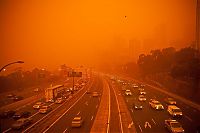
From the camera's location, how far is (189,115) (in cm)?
3444

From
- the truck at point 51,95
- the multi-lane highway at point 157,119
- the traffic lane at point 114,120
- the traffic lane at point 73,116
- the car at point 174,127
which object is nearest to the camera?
the car at point 174,127

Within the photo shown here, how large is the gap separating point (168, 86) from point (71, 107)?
32.3 meters

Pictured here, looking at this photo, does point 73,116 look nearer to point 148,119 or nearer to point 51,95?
point 148,119

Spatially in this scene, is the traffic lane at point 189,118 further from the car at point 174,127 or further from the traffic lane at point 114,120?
the traffic lane at point 114,120

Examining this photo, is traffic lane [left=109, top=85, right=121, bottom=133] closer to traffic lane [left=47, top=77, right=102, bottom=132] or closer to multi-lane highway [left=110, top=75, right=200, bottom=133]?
multi-lane highway [left=110, top=75, right=200, bottom=133]

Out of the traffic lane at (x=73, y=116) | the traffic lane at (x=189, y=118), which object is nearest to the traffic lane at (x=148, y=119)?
the traffic lane at (x=189, y=118)

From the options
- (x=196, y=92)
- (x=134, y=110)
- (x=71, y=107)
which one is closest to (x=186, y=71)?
(x=196, y=92)

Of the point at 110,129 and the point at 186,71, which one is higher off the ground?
the point at 186,71

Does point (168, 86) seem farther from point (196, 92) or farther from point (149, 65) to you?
point (149, 65)

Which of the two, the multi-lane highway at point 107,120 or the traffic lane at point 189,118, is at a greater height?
the traffic lane at point 189,118

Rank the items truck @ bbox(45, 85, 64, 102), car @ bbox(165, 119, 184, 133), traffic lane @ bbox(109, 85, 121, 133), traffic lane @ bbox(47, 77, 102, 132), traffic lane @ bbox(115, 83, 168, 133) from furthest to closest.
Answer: truck @ bbox(45, 85, 64, 102) → traffic lane @ bbox(47, 77, 102, 132) → traffic lane @ bbox(115, 83, 168, 133) → traffic lane @ bbox(109, 85, 121, 133) → car @ bbox(165, 119, 184, 133)

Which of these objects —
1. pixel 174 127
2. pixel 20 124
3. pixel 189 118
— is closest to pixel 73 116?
pixel 20 124

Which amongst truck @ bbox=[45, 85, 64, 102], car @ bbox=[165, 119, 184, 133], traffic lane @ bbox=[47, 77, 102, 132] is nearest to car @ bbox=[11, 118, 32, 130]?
traffic lane @ bbox=[47, 77, 102, 132]

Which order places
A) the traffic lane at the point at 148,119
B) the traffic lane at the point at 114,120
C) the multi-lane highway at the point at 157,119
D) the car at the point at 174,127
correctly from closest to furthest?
the car at the point at 174,127 → the traffic lane at the point at 114,120 → the multi-lane highway at the point at 157,119 → the traffic lane at the point at 148,119
